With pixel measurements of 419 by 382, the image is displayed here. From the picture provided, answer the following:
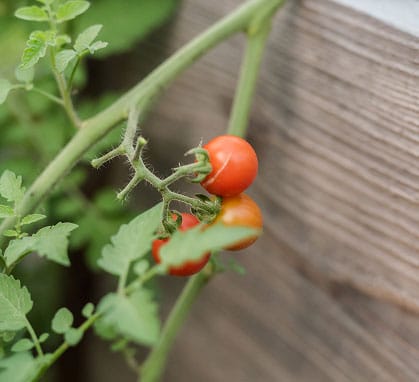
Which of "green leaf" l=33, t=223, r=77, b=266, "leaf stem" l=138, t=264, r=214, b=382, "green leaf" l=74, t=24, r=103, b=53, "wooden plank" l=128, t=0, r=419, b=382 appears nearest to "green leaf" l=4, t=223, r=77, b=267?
"green leaf" l=33, t=223, r=77, b=266

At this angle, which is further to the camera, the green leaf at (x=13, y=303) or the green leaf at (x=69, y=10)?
the green leaf at (x=69, y=10)

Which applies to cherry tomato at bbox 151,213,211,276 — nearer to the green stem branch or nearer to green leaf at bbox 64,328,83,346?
green leaf at bbox 64,328,83,346

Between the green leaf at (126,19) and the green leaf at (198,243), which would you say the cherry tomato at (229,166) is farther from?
the green leaf at (126,19)

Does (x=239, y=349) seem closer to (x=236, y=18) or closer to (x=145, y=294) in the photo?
(x=236, y=18)

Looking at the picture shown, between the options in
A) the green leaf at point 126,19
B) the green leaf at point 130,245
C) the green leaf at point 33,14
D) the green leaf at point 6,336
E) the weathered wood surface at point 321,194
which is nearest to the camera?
the green leaf at point 130,245

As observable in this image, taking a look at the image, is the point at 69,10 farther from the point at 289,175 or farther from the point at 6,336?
the point at 289,175

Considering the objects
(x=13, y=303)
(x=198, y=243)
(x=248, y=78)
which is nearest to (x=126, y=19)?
(x=248, y=78)

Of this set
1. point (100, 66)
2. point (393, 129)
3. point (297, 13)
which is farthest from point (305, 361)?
point (100, 66)

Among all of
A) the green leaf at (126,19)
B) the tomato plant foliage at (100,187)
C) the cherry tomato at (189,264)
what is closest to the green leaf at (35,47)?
the tomato plant foliage at (100,187)
